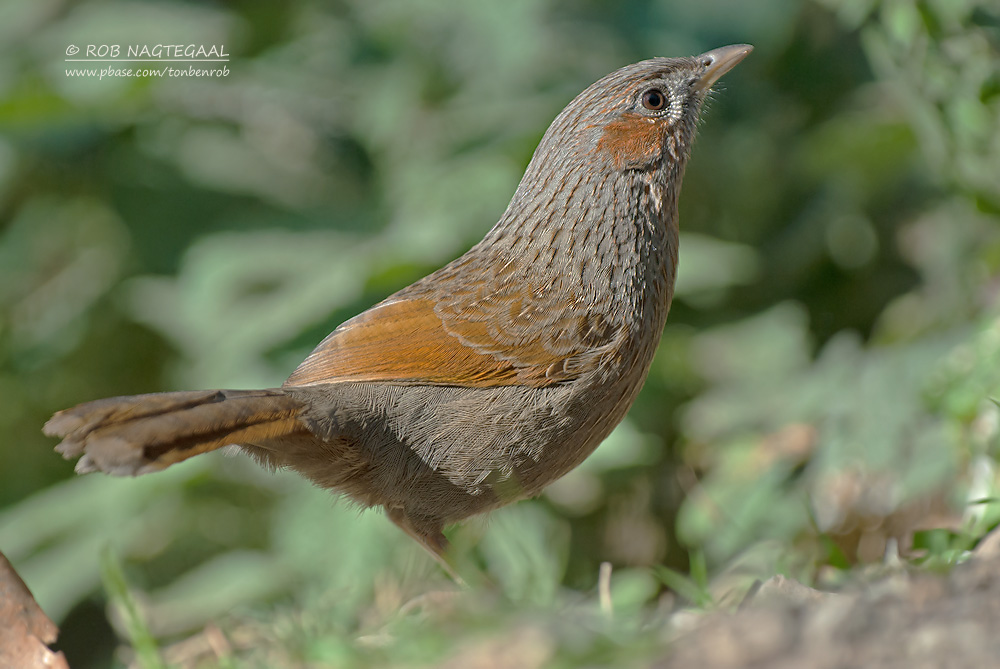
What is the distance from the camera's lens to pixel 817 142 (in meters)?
5.63

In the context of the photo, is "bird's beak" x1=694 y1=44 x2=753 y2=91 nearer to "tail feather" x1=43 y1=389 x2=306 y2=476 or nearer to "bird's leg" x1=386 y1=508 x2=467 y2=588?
"bird's leg" x1=386 y1=508 x2=467 y2=588

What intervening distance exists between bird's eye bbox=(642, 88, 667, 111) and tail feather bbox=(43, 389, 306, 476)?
5.80 ft

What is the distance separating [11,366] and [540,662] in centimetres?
499

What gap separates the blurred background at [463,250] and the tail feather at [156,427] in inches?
37.7

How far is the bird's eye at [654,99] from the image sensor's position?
3.88 meters

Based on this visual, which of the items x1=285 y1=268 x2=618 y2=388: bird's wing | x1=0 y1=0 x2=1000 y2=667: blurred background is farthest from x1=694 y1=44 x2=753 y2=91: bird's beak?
x1=285 y1=268 x2=618 y2=388: bird's wing

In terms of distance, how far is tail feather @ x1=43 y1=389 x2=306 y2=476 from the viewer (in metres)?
2.55

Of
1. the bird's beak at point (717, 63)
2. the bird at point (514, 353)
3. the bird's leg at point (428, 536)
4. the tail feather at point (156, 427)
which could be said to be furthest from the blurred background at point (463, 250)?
the tail feather at point (156, 427)

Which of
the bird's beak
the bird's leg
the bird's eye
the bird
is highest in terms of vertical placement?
the bird's beak

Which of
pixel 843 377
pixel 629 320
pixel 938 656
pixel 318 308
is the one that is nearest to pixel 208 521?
pixel 318 308

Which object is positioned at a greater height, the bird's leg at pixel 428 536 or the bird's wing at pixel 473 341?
Answer: the bird's wing at pixel 473 341

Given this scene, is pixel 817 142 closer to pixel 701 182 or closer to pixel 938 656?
pixel 701 182

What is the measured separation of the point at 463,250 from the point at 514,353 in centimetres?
165

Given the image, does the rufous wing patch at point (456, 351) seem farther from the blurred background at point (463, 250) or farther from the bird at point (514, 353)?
the blurred background at point (463, 250)
